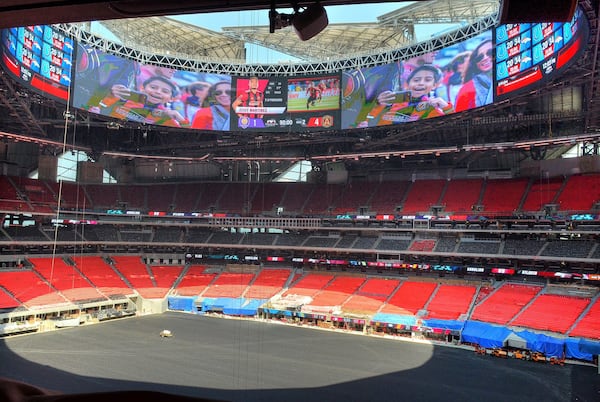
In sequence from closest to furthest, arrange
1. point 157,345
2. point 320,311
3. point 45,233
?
point 157,345 < point 320,311 < point 45,233

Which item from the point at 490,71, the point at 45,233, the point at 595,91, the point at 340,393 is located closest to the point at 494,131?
the point at 490,71

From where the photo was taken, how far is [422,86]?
29.3 meters

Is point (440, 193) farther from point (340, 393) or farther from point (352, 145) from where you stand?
point (340, 393)

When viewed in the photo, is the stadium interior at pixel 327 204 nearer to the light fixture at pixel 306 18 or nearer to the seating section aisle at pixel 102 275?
the seating section aisle at pixel 102 275

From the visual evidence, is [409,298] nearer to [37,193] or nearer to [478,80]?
[478,80]

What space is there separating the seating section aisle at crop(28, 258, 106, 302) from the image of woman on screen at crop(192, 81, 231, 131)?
13.6 metres

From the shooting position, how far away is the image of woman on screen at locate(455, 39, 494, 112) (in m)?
26.0

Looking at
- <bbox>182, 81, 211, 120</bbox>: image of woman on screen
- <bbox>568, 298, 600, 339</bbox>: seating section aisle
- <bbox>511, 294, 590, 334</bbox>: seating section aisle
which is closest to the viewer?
<bbox>568, 298, 600, 339</bbox>: seating section aisle

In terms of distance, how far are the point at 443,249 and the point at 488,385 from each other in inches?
582

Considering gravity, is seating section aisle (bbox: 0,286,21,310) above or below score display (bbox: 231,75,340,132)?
below

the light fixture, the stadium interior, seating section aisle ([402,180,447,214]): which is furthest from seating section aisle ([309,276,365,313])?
the light fixture

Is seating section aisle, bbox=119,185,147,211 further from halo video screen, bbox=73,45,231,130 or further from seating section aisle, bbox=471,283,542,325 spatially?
seating section aisle, bbox=471,283,542,325

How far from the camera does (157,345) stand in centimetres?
2148

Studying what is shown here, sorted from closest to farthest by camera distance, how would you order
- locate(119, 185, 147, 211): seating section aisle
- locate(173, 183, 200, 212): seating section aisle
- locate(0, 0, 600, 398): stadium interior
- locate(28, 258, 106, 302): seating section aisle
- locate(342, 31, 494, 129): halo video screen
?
locate(0, 0, 600, 398): stadium interior → locate(342, 31, 494, 129): halo video screen → locate(28, 258, 106, 302): seating section aisle → locate(119, 185, 147, 211): seating section aisle → locate(173, 183, 200, 212): seating section aisle
